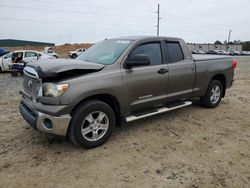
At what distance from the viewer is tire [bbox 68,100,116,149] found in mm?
3533

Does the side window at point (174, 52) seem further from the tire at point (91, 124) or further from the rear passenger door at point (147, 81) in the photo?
the tire at point (91, 124)

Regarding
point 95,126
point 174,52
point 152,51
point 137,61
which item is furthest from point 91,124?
point 174,52

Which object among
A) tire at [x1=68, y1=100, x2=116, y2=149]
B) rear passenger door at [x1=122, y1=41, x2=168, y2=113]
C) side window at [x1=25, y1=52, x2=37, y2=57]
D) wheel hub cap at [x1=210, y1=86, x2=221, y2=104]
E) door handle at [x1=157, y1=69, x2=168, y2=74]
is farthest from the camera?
side window at [x1=25, y1=52, x2=37, y2=57]

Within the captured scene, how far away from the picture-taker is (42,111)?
11.3 ft

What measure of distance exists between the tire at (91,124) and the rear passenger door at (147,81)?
0.49 metres

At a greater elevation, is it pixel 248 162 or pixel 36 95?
pixel 36 95

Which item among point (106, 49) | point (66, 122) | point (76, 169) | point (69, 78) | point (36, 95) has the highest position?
point (106, 49)

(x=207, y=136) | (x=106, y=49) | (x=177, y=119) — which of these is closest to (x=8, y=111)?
(x=106, y=49)

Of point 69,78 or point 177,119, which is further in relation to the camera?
point 177,119

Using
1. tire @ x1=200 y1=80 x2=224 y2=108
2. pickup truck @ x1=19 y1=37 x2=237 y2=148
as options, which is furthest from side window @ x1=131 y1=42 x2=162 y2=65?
tire @ x1=200 y1=80 x2=224 y2=108

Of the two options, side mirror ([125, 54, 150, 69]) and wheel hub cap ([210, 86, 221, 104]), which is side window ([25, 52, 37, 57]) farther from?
side mirror ([125, 54, 150, 69])

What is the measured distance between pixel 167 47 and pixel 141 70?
99 cm

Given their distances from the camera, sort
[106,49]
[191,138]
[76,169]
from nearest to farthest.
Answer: [76,169] → [191,138] → [106,49]

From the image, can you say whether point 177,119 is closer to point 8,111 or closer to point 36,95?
point 36,95
